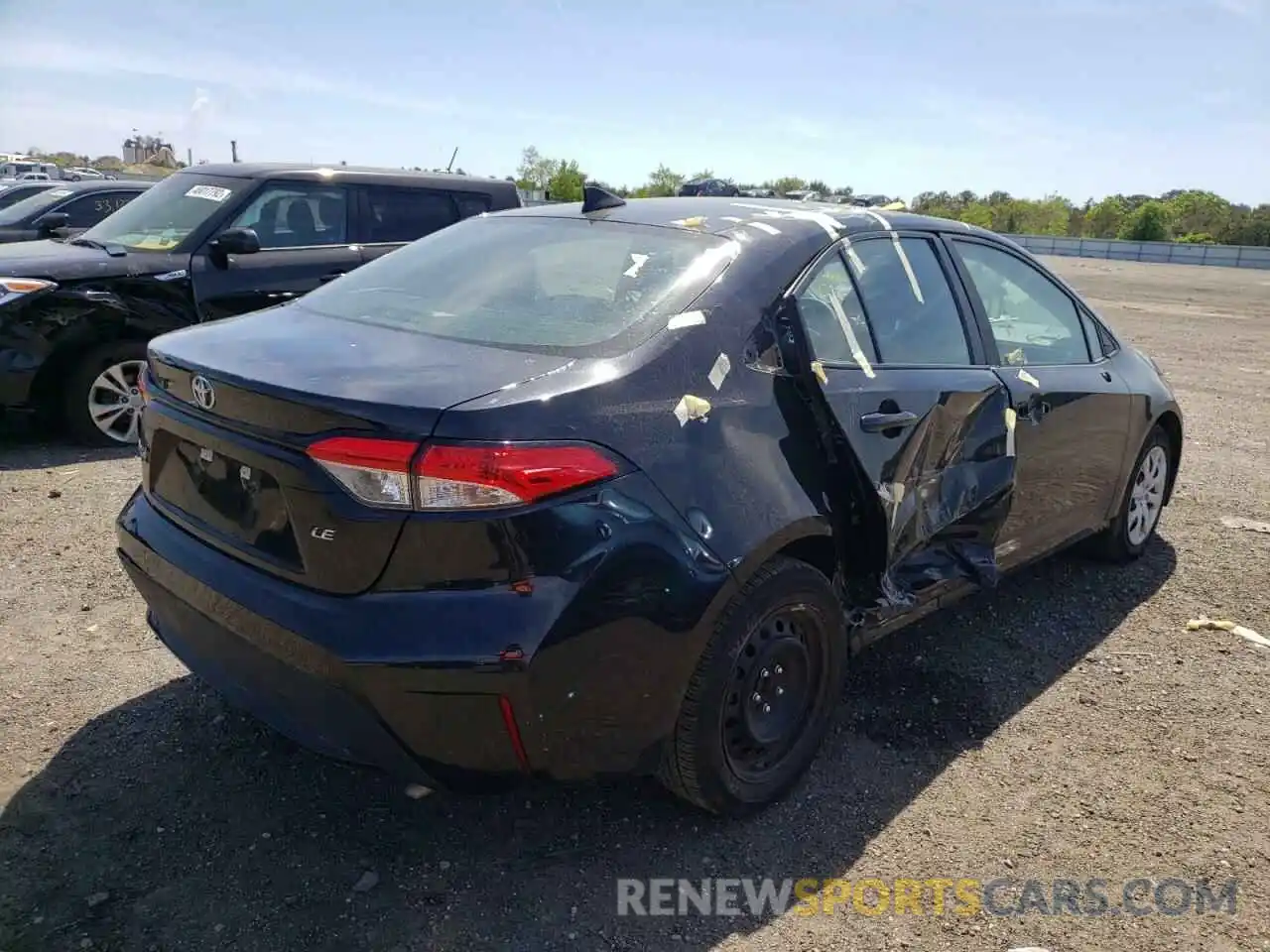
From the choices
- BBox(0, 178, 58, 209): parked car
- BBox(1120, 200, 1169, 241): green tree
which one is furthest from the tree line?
BBox(0, 178, 58, 209): parked car

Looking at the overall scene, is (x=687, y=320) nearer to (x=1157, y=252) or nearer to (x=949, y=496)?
(x=949, y=496)

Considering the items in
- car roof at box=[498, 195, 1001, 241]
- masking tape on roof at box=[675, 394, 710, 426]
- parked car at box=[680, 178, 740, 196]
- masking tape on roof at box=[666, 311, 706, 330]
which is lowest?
masking tape on roof at box=[675, 394, 710, 426]

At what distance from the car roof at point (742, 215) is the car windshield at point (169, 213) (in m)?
3.95

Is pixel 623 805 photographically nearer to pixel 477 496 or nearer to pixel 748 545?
pixel 748 545

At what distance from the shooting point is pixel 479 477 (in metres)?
2.12

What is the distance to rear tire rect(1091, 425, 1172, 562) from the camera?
479 cm

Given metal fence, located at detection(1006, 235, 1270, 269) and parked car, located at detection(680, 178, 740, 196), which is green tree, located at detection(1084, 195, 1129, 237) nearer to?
metal fence, located at detection(1006, 235, 1270, 269)

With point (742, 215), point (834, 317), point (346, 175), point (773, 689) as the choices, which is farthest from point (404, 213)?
point (773, 689)

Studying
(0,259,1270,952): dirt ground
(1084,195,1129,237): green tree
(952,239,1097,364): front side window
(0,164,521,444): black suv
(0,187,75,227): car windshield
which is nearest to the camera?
(0,259,1270,952): dirt ground

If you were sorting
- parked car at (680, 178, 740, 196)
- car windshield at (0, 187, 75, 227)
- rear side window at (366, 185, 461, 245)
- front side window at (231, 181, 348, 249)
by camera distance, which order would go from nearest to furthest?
front side window at (231, 181, 348, 249), rear side window at (366, 185, 461, 245), parked car at (680, 178, 740, 196), car windshield at (0, 187, 75, 227)

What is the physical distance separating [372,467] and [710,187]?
7276mm

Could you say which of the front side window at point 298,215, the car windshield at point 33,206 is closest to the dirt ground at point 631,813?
the front side window at point 298,215

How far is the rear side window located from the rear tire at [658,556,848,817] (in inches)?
218

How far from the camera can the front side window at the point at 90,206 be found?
11.4m
